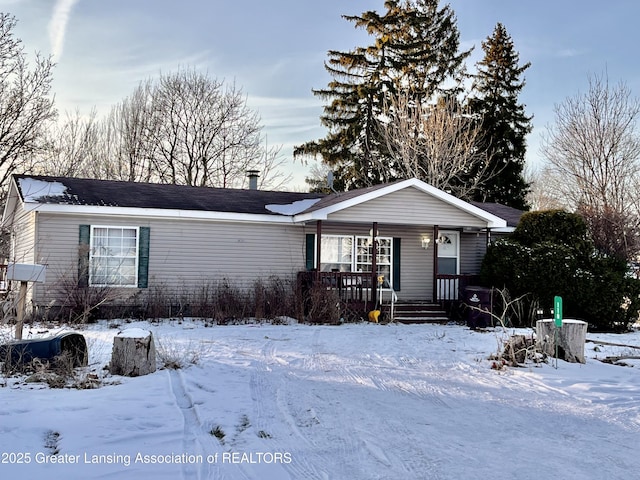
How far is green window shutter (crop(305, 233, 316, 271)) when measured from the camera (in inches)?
594

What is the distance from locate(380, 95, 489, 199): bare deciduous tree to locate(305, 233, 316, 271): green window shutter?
11183mm

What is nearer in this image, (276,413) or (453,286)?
(276,413)

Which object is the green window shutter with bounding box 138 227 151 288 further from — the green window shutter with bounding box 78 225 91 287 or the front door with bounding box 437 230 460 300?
the front door with bounding box 437 230 460 300

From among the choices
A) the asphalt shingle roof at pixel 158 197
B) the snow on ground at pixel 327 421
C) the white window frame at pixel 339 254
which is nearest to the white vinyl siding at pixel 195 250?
the asphalt shingle roof at pixel 158 197

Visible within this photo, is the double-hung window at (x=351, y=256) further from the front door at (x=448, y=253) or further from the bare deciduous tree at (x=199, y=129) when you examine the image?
the bare deciduous tree at (x=199, y=129)

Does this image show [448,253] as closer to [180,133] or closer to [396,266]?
[396,266]

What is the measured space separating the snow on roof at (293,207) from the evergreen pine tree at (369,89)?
37.8 ft

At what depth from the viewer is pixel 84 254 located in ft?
41.8

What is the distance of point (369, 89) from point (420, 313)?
52.9 feet

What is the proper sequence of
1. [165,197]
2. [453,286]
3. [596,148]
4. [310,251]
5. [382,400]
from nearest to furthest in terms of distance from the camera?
[382,400]
[165,197]
[310,251]
[453,286]
[596,148]

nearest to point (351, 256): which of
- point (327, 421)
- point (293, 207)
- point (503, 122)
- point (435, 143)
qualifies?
point (293, 207)

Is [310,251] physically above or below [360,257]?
above

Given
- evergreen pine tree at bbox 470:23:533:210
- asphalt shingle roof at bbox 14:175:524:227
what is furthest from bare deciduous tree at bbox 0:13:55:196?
evergreen pine tree at bbox 470:23:533:210

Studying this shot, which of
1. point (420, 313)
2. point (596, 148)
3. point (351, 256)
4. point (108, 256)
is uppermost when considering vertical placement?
point (596, 148)
